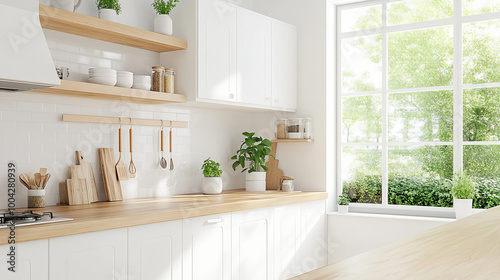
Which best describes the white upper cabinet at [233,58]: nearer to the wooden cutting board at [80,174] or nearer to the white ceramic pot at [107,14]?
the white ceramic pot at [107,14]

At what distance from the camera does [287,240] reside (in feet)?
13.6

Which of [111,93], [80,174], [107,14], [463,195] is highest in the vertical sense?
[107,14]

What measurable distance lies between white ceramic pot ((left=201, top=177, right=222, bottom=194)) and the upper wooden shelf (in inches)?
42.5

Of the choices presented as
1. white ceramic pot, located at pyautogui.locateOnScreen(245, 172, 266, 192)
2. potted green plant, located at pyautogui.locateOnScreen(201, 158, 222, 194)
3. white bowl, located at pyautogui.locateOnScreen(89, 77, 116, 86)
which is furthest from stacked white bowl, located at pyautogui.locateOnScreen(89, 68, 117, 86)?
white ceramic pot, located at pyautogui.locateOnScreen(245, 172, 266, 192)

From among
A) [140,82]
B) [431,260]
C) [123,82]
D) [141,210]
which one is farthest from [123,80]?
[431,260]

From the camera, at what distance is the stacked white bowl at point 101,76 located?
3.27 metres

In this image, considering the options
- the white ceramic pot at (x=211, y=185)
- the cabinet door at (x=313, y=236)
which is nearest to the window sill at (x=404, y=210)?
the cabinet door at (x=313, y=236)

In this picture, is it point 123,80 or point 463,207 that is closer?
point 123,80

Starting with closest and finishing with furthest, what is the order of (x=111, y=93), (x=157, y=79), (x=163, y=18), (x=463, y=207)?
(x=111, y=93), (x=157, y=79), (x=163, y=18), (x=463, y=207)

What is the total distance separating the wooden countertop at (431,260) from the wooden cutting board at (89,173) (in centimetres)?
296

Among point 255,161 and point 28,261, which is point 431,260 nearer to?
point 28,261

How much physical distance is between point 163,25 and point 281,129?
155cm

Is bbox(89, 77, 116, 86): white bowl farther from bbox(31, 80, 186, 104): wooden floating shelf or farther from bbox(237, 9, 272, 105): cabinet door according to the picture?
bbox(237, 9, 272, 105): cabinet door

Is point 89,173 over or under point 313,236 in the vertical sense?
over
